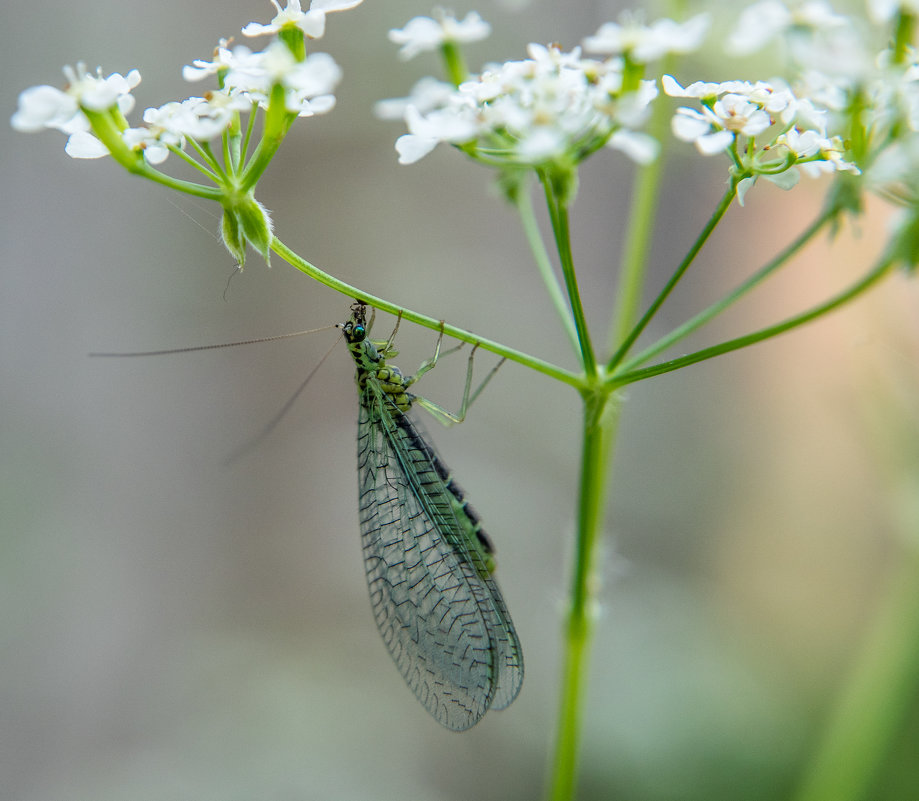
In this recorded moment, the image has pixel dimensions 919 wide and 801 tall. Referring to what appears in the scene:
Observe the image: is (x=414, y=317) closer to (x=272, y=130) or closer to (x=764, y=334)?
(x=272, y=130)

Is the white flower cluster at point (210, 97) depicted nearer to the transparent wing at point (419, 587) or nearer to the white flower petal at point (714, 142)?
the white flower petal at point (714, 142)

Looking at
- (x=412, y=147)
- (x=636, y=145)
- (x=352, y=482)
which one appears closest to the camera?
(x=636, y=145)

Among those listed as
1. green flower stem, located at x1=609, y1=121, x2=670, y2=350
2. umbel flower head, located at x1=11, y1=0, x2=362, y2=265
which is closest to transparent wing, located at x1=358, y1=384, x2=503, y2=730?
green flower stem, located at x1=609, y1=121, x2=670, y2=350

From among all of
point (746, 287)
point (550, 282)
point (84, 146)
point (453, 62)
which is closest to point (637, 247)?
point (550, 282)

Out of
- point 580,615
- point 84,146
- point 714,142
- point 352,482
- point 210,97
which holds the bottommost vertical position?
point 352,482

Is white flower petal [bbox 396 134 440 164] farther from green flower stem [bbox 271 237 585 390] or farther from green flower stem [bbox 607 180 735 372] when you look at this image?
green flower stem [bbox 607 180 735 372]

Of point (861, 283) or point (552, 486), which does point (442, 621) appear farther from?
point (552, 486)
